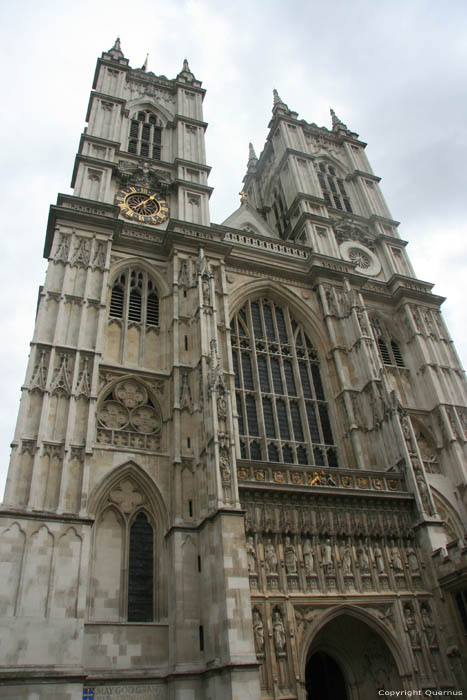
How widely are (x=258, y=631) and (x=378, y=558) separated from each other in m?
4.49

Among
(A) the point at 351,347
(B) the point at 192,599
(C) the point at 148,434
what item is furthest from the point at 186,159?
(B) the point at 192,599

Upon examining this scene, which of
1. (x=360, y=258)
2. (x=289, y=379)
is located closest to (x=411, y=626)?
(x=289, y=379)

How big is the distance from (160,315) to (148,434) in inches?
212

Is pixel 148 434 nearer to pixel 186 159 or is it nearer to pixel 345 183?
pixel 186 159

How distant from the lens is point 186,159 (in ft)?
91.1

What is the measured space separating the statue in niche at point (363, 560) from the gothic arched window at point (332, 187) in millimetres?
20117

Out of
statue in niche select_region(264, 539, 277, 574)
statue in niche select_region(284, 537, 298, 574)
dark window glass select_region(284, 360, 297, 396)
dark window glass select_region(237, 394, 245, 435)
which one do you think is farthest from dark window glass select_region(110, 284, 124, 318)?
statue in niche select_region(284, 537, 298, 574)

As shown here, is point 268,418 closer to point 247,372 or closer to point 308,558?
point 247,372

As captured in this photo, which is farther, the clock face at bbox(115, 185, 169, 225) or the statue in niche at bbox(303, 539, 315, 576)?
the clock face at bbox(115, 185, 169, 225)

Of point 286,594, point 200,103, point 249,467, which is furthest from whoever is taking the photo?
point 200,103

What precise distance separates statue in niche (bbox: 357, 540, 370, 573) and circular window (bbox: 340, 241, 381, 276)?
15756mm

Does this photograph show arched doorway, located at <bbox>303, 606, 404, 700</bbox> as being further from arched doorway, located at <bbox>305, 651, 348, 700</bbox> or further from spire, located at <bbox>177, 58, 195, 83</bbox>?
spire, located at <bbox>177, 58, 195, 83</bbox>

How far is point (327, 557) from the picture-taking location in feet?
51.1

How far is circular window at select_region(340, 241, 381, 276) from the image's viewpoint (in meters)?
28.6
